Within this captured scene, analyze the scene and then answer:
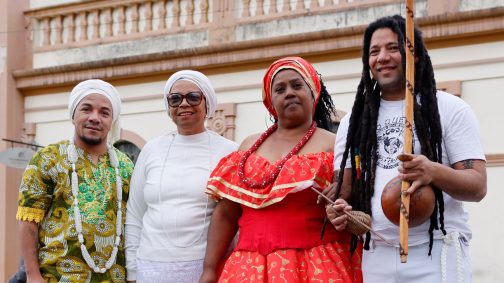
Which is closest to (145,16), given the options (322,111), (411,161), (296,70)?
(322,111)

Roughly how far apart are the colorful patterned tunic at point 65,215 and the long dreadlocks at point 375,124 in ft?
4.87

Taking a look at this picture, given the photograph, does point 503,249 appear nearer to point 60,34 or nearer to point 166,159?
point 166,159

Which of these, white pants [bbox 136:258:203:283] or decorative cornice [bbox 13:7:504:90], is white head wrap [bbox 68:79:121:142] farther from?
Result: decorative cornice [bbox 13:7:504:90]

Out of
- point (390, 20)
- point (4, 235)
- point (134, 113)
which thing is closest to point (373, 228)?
point (390, 20)

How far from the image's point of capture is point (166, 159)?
577 centimetres

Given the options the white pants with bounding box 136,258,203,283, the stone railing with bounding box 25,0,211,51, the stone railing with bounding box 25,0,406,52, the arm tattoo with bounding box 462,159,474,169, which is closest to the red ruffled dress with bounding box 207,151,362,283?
the white pants with bounding box 136,258,203,283

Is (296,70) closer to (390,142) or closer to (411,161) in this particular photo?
(390,142)

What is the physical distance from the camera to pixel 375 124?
184 inches

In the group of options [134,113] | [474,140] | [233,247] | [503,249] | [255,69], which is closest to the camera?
[474,140]

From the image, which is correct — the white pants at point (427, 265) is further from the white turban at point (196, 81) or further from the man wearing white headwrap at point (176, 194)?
the white turban at point (196, 81)

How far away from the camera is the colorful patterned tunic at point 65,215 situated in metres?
5.63

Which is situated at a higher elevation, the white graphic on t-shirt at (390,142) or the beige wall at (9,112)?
the beige wall at (9,112)

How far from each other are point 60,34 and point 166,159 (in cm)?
944

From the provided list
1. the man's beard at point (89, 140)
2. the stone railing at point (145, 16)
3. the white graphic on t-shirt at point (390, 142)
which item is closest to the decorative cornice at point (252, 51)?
the stone railing at point (145, 16)
